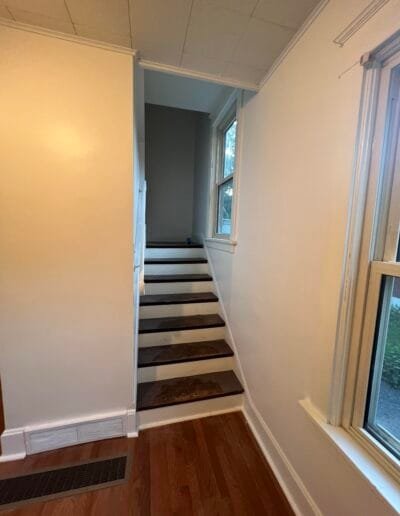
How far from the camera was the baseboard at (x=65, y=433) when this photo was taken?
1.38 m

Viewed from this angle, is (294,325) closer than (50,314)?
Yes

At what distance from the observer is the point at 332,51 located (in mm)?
963

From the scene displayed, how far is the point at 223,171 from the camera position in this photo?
8.66 ft

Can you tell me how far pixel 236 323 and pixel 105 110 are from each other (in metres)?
1.74

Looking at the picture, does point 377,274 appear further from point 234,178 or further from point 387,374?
point 234,178

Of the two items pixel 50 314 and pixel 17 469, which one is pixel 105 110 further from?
pixel 17 469

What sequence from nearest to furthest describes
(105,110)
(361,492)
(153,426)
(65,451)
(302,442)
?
1. (361,492)
2. (302,442)
3. (105,110)
4. (65,451)
5. (153,426)

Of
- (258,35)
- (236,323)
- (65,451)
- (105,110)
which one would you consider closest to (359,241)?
(258,35)

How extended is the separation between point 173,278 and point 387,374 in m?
1.90

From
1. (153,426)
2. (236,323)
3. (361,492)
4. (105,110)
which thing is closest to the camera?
(361,492)

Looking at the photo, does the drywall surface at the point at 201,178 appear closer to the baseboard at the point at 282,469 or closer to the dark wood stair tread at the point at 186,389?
the dark wood stair tread at the point at 186,389

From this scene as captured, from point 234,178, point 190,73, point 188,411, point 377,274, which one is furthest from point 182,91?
point 188,411

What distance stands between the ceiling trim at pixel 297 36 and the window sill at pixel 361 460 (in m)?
1.74

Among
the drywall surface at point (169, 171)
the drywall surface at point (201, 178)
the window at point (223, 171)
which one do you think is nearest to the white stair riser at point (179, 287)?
the window at point (223, 171)
